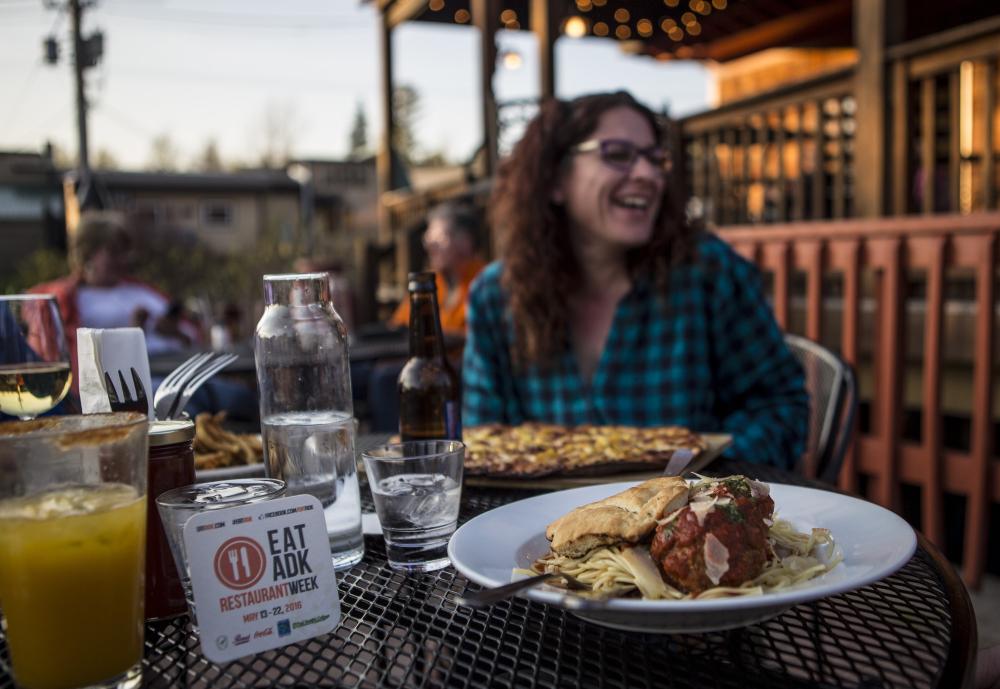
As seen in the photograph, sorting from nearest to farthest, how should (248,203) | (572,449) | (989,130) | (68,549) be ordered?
(68,549)
(572,449)
(989,130)
(248,203)

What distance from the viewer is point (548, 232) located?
2426 mm

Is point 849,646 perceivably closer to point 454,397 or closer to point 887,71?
point 454,397

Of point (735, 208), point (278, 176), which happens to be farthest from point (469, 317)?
point (278, 176)

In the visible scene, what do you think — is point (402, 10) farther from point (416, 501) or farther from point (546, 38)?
point (416, 501)

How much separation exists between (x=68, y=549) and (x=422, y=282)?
79 centimetres

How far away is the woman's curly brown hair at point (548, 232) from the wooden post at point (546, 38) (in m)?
4.48

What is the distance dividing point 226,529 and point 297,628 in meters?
0.13

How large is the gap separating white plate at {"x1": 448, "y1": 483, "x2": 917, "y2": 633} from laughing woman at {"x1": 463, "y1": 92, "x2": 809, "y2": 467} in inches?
36.1

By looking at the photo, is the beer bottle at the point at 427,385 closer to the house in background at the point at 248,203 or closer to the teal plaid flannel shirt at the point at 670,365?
the teal plaid flannel shirt at the point at 670,365

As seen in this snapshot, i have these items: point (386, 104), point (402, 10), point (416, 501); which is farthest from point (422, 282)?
point (386, 104)

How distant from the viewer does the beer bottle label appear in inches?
59.7

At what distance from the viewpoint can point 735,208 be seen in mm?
5883

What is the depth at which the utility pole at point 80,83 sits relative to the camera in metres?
15.1

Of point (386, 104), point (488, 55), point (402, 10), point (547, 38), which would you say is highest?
point (402, 10)
